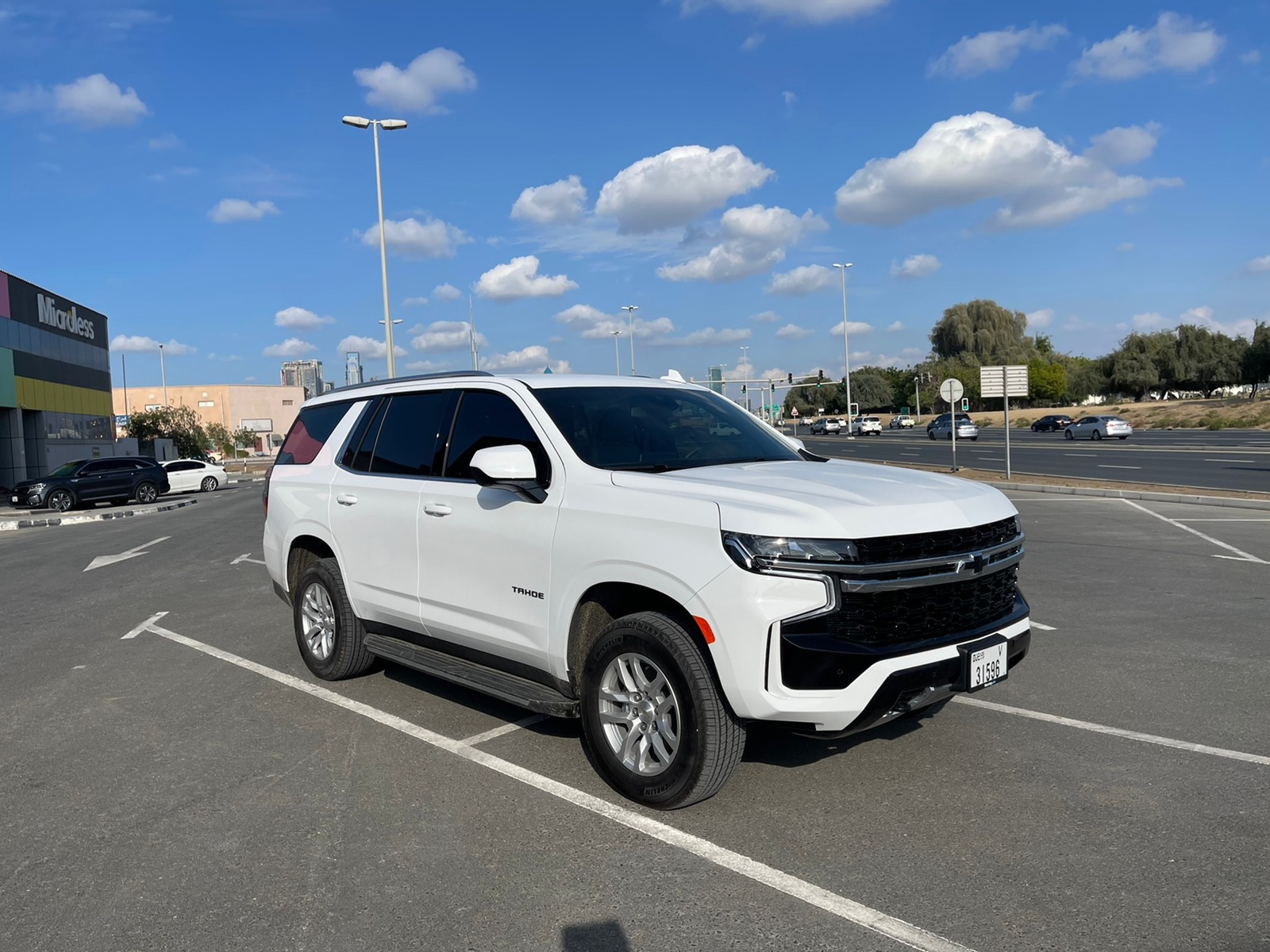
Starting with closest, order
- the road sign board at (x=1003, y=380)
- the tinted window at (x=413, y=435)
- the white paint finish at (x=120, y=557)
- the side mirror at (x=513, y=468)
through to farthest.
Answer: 1. the side mirror at (x=513, y=468)
2. the tinted window at (x=413, y=435)
3. the white paint finish at (x=120, y=557)
4. the road sign board at (x=1003, y=380)

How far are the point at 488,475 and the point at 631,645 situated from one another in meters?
1.06

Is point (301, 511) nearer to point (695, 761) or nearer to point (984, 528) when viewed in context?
point (695, 761)

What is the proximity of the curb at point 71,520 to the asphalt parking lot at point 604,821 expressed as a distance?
20893 mm

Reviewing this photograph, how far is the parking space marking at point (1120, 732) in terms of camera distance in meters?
4.59

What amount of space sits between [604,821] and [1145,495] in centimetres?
1814

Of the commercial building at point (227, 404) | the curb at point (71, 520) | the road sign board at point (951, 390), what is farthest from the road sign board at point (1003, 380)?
the commercial building at point (227, 404)

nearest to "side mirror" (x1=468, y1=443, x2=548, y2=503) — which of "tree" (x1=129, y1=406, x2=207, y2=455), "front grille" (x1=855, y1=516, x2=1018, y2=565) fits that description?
"front grille" (x1=855, y1=516, x2=1018, y2=565)

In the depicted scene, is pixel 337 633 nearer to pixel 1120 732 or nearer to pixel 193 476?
pixel 1120 732

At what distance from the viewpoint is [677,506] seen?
3979 mm

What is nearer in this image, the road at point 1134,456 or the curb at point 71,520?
the road at point 1134,456

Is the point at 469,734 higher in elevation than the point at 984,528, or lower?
lower

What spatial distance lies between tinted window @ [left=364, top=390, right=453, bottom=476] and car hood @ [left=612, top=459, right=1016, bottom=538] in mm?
1555

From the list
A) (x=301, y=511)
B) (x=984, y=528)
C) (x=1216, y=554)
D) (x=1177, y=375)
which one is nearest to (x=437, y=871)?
(x=984, y=528)

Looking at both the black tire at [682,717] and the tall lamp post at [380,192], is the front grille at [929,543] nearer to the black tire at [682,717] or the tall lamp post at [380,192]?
the black tire at [682,717]
